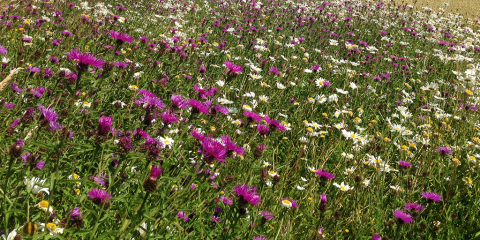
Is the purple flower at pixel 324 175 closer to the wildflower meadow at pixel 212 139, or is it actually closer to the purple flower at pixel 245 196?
the wildflower meadow at pixel 212 139

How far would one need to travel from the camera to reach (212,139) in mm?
1611

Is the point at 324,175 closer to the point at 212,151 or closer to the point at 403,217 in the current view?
the point at 403,217

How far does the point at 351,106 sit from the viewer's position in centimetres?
444

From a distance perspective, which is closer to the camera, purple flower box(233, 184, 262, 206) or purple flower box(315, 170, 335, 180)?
purple flower box(233, 184, 262, 206)

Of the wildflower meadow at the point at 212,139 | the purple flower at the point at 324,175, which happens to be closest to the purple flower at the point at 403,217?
the wildflower meadow at the point at 212,139

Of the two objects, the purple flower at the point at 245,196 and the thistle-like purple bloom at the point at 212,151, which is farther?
the purple flower at the point at 245,196

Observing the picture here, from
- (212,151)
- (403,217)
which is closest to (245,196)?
(212,151)

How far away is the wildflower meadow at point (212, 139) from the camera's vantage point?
1310mm

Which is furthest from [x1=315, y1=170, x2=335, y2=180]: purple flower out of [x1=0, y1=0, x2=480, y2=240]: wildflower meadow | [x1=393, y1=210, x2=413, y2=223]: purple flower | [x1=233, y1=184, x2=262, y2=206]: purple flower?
[x1=233, y1=184, x2=262, y2=206]: purple flower

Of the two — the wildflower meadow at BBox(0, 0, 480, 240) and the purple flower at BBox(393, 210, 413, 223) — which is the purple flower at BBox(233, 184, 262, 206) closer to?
the wildflower meadow at BBox(0, 0, 480, 240)

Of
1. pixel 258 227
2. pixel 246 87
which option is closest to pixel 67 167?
pixel 258 227

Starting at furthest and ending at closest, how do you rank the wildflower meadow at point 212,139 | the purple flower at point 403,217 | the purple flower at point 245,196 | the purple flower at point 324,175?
the purple flower at point 324,175 < the purple flower at point 403,217 < the purple flower at point 245,196 < the wildflower meadow at point 212,139

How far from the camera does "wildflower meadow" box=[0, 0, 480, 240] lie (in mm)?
1310

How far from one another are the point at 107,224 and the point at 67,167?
41cm
